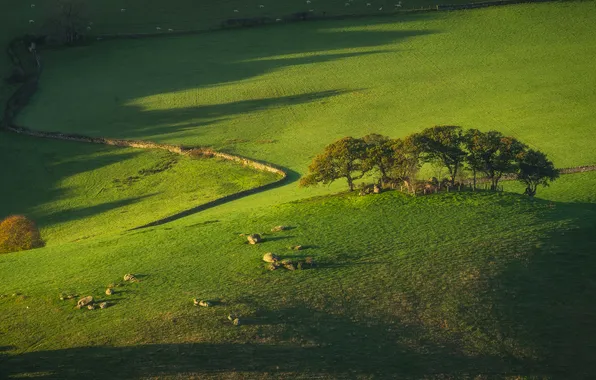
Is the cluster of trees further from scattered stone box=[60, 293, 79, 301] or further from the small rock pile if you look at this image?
scattered stone box=[60, 293, 79, 301]

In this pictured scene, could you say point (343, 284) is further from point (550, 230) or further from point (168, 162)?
point (168, 162)

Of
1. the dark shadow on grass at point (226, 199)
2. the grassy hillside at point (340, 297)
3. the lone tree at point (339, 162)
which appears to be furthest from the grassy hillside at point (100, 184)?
the grassy hillside at point (340, 297)

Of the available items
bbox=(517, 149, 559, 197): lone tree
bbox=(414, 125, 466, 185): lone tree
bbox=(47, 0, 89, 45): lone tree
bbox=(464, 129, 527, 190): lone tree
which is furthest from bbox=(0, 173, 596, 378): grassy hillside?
bbox=(47, 0, 89, 45): lone tree

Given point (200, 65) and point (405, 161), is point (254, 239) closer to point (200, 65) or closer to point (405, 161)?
point (405, 161)

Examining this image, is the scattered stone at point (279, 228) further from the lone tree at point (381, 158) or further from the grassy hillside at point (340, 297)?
the lone tree at point (381, 158)

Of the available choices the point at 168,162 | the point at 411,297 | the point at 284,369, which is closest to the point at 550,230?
the point at 411,297

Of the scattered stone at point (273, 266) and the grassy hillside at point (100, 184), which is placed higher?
the scattered stone at point (273, 266)

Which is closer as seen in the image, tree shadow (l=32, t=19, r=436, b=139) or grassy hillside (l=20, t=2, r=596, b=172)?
grassy hillside (l=20, t=2, r=596, b=172)
